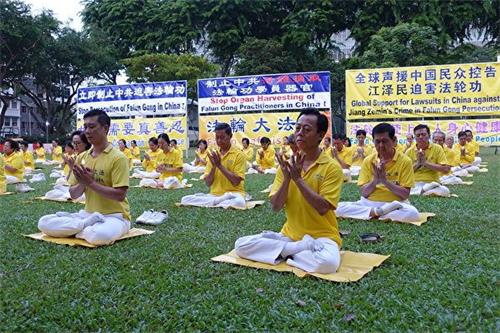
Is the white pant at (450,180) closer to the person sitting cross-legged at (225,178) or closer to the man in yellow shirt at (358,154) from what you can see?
the man in yellow shirt at (358,154)

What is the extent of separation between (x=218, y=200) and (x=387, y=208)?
235 centimetres

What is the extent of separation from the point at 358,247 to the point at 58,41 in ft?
84.9

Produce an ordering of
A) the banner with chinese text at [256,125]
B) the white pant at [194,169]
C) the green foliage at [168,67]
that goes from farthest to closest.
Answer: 1. the green foliage at [168,67]
2. the banner with chinese text at [256,125]
3. the white pant at [194,169]

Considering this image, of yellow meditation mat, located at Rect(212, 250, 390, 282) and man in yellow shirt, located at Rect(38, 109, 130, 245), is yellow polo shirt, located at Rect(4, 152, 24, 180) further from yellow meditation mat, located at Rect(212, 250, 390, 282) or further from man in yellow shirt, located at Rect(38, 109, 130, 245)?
yellow meditation mat, located at Rect(212, 250, 390, 282)

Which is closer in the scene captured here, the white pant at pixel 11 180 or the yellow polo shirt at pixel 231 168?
the yellow polo shirt at pixel 231 168

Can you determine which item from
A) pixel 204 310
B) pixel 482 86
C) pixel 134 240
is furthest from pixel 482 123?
pixel 204 310

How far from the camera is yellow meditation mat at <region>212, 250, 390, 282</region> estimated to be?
3.50 m

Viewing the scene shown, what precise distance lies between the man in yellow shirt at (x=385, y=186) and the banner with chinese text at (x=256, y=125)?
950 cm

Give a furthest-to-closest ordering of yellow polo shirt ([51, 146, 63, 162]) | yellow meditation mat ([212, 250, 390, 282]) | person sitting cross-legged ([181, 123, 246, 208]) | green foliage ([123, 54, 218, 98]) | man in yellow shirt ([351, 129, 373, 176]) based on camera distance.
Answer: green foliage ([123, 54, 218, 98]) < yellow polo shirt ([51, 146, 63, 162]) < man in yellow shirt ([351, 129, 373, 176]) < person sitting cross-legged ([181, 123, 246, 208]) < yellow meditation mat ([212, 250, 390, 282])

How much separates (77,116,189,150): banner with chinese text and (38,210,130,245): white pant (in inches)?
465

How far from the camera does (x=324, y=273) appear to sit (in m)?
3.54

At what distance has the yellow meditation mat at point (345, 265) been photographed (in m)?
3.50

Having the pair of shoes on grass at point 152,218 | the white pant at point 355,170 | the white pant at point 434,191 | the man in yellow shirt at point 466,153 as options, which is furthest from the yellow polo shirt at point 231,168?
the man in yellow shirt at point 466,153

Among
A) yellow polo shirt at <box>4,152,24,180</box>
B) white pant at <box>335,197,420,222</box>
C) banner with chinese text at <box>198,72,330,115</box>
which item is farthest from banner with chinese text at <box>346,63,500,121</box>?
yellow polo shirt at <box>4,152,24,180</box>
